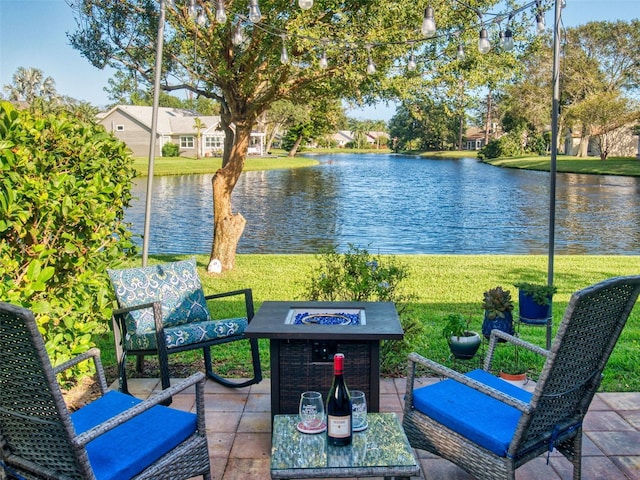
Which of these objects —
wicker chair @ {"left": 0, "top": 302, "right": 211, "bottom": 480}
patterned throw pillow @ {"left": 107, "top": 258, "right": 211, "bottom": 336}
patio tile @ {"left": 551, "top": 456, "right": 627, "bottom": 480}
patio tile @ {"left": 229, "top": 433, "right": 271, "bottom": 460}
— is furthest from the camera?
patterned throw pillow @ {"left": 107, "top": 258, "right": 211, "bottom": 336}

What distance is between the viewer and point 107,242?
4.00 m

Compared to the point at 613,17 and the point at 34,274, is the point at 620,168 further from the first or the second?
the point at 34,274

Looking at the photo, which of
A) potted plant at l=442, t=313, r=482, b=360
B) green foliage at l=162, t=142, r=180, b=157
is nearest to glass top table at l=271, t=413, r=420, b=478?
potted plant at l=442, t=313, r=482, b=360

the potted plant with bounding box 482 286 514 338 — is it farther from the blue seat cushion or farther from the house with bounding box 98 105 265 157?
the house with bounding box 98 105 265 157

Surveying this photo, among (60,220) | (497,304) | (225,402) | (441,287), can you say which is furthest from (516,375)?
(441,287)

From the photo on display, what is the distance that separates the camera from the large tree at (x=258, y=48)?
6.34m

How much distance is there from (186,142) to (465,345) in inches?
1661

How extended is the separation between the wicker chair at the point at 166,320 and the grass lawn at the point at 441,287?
1.67ft

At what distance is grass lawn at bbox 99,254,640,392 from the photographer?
4289 mm

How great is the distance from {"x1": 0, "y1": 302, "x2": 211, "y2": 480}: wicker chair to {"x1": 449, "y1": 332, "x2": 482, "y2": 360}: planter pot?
1.93m

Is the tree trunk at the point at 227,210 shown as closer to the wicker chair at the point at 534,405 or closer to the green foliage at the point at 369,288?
the green foliage at the point at 369,288

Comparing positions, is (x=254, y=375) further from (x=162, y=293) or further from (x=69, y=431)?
(x=69, y=431)

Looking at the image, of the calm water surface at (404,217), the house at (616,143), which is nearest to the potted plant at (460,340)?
the calm water surface at (404,217)

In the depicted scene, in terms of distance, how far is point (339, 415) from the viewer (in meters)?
2.17
